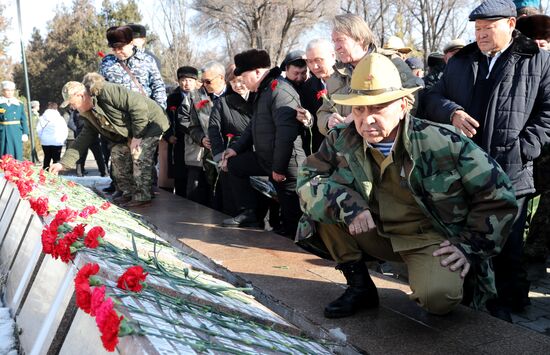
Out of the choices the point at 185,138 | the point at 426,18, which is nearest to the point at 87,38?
the point at 426,18

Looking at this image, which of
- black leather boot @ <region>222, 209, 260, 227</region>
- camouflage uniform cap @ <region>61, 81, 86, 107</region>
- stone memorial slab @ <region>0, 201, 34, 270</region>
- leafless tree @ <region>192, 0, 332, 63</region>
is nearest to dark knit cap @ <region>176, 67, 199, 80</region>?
camouflage uniform cap @ <region>61, 81, 86, 107</region>

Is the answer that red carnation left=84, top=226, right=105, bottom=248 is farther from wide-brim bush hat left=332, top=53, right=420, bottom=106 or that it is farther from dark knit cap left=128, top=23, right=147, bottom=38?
dark knit cap left=128, top=23, right=147, bottom=38

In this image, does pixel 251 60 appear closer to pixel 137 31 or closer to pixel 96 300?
pixel 137 31

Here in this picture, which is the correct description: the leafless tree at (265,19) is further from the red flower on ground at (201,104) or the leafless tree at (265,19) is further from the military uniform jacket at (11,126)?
the red flower on ground at (201,104)

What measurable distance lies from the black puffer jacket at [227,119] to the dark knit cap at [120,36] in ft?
5.81

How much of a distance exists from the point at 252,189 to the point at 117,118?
178 cm

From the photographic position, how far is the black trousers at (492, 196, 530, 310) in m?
3.71

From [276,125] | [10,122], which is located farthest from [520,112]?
[10,122]

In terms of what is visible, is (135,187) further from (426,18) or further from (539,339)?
(426,18)

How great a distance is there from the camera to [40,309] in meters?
3.10

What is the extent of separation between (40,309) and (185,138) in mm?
4420

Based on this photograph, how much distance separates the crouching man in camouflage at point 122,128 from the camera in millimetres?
6391

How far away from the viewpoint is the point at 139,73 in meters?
7.41

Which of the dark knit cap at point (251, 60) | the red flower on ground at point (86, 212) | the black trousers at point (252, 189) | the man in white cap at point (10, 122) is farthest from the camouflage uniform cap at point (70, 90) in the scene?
the man in white cap at point (10, 122)
